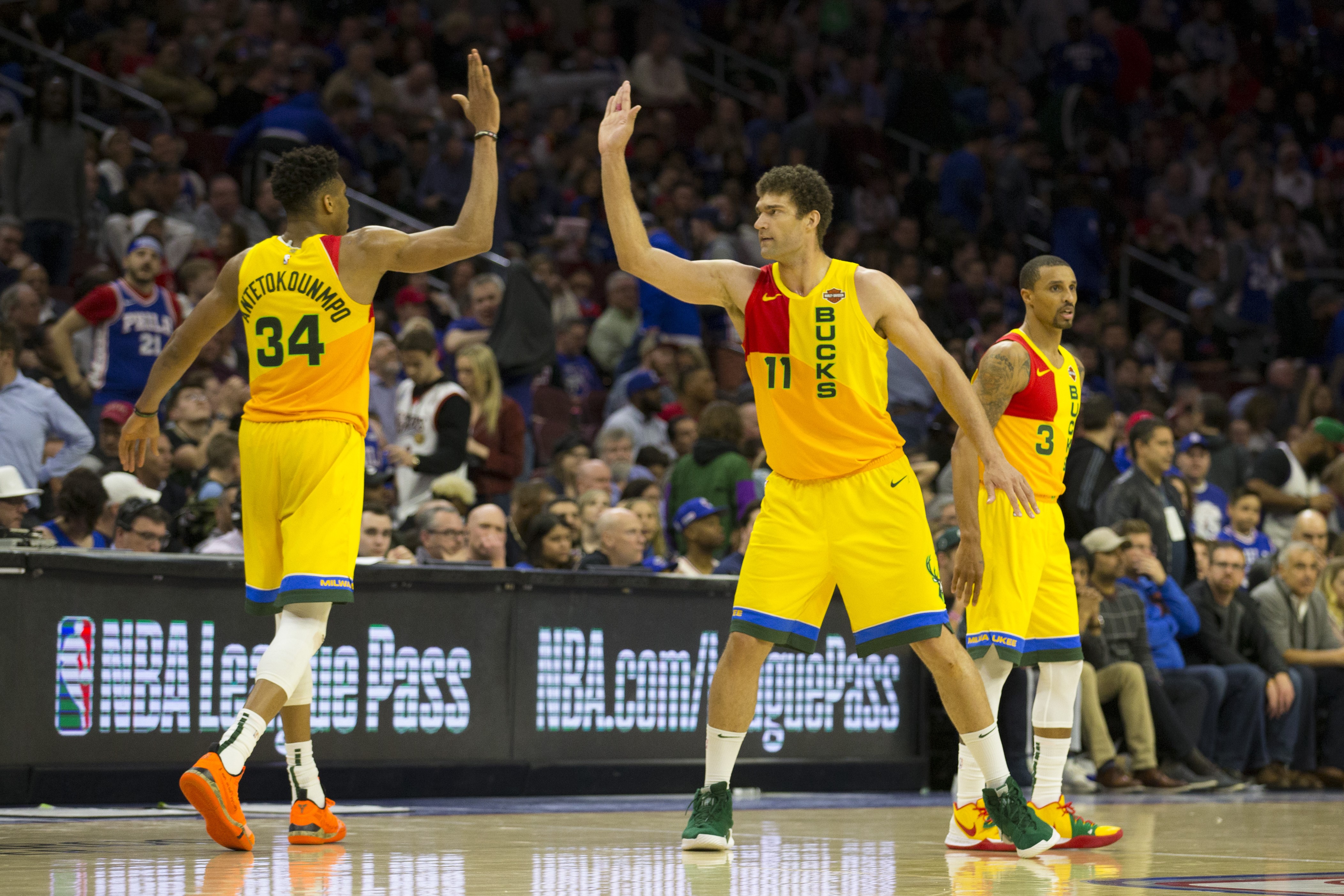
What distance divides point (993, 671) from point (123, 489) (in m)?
5.33

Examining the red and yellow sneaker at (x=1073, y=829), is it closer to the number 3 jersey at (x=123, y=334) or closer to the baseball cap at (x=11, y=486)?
the baseball cap at (x=11, y=486)

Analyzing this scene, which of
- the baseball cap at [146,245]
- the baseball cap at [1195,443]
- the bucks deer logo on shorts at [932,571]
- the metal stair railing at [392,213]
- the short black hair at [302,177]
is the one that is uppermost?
the metal stair railing at [392,213]

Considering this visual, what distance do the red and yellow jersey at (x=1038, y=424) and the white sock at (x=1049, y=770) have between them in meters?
1.00

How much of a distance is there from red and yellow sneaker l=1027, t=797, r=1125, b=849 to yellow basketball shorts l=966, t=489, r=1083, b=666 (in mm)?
576

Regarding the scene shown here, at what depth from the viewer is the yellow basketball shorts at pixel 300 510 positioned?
22.1 feet

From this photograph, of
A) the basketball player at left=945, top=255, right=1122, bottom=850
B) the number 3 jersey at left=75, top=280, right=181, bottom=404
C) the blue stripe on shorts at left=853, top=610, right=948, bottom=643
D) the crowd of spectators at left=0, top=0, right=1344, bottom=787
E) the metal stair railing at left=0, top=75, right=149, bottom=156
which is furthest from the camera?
the metal stair railing at left=0, top=75, right=149, bottom=156

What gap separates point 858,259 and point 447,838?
12219mm

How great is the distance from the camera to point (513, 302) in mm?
13469

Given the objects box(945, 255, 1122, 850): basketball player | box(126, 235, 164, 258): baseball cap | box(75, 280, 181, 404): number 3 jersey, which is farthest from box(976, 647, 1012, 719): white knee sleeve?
box(126, 235, 164, 258): baseball cap

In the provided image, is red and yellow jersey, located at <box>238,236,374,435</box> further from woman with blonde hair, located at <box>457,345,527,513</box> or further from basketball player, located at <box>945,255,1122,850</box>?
woman with blonde hair, located at <box>457,345,527,513</box>

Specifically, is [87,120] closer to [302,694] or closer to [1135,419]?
[1135,419]

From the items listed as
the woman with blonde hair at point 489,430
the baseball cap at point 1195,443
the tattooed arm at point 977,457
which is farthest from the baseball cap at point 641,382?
the tattooed arm at point 977,457

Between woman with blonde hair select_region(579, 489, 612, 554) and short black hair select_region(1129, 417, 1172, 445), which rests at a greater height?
short black hair select_region(1129, 417, 1172, 445)

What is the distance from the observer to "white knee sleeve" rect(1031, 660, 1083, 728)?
298 inches
